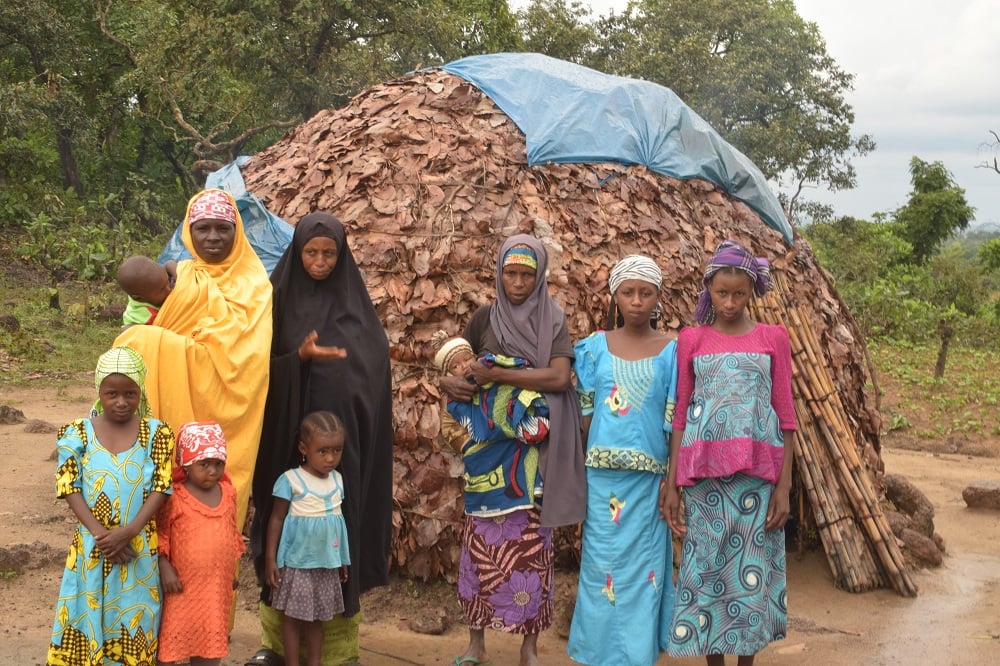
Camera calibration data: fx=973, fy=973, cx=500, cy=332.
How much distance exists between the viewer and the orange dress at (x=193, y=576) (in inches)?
119

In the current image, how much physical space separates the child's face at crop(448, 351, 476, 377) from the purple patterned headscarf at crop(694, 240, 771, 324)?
85 centimetres

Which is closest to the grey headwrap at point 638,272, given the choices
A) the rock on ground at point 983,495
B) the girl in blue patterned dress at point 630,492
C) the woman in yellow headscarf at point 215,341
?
the girl in blue patterned dress at point 630,492

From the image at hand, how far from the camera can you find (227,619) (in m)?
3.11

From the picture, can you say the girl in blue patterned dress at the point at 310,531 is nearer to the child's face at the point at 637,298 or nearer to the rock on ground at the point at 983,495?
the child's face at the point at 637,298

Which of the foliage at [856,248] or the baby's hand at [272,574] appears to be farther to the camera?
the foliage at [856,248]

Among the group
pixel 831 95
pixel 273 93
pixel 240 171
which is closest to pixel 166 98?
pixel 273 93

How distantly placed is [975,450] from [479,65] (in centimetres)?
627

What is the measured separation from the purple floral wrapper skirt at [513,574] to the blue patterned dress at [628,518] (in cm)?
18

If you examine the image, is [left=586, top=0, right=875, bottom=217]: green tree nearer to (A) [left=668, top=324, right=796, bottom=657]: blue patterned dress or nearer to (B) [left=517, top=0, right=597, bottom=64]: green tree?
(B) [left=517, top=0, right=597, bottom=64]: green tree

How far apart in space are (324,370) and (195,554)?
75cm

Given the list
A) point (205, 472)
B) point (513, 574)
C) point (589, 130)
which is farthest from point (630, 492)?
point (589, 130)

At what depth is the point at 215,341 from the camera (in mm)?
3184

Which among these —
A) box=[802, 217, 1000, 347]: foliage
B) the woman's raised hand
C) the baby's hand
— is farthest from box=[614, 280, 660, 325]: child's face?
box=[802, 217, 1000, 347]: foliage

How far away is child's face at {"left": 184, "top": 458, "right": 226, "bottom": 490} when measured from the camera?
3018mm
